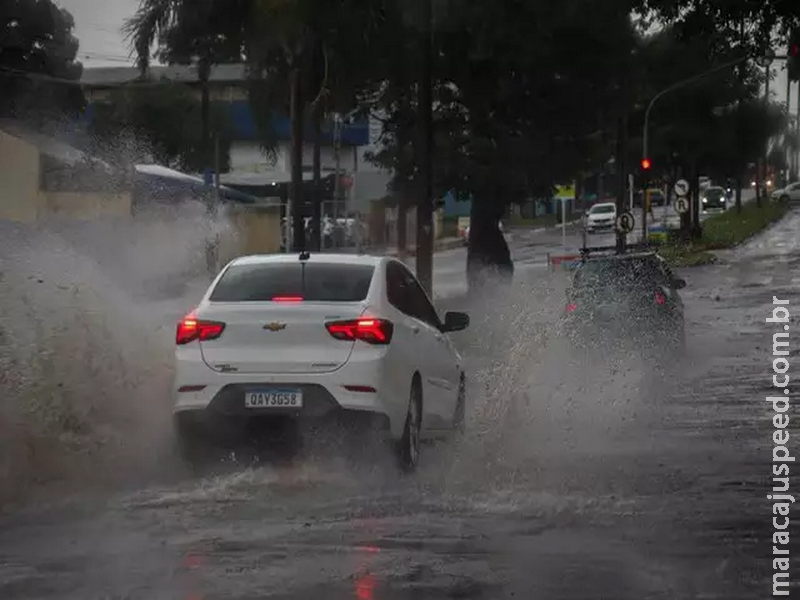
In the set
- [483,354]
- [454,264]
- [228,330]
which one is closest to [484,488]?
[228,330]

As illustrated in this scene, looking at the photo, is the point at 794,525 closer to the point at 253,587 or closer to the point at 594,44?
the point at 253,587

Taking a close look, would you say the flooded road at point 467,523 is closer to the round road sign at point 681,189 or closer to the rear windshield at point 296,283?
the rear windshield at point 296,283

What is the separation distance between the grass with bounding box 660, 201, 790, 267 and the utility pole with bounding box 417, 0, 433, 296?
27839 mm

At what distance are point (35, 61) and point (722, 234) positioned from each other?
3088cm

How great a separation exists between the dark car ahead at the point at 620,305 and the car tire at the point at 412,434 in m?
11.2

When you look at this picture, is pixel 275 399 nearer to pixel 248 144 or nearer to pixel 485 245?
pixel 485 245

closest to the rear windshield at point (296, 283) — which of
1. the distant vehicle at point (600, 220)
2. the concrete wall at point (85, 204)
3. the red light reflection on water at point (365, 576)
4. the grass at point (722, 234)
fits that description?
the red light reflection on water at point (365, 576)

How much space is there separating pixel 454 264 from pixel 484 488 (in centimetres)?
5433

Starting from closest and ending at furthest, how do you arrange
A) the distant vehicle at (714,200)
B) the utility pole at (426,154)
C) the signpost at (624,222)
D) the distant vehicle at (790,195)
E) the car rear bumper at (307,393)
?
the car rear bumper at (307,393), the utility pole at (426,154), the signpost at (624,222), the distant vehicle at (790,195), the distant vehicle at (714,200)

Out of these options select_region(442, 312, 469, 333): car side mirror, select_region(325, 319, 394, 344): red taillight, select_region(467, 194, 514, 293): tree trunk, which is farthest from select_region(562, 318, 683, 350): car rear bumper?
select_region(467, 194, 514, 293): tree trunk

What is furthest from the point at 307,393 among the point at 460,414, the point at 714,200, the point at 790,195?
the point at 714,200

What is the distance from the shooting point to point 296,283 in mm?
13062

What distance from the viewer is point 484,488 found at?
12250 mm

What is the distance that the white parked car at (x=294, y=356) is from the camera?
487 inches
